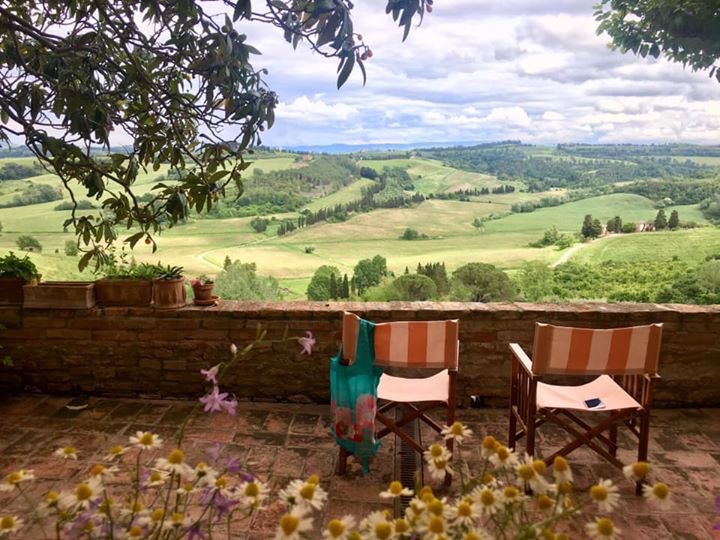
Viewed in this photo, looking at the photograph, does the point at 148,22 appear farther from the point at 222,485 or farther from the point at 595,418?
the point at 595,418

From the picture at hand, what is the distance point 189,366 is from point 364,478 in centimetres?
163

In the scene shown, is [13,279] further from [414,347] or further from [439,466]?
[439,466]

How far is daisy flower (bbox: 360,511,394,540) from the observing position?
33.1 inches

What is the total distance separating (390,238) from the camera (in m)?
5.21

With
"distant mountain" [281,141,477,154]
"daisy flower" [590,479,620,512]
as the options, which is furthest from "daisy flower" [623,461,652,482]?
"distant mountain" [281,141,477,154]

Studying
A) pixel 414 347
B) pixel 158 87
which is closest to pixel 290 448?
pixel 414 347

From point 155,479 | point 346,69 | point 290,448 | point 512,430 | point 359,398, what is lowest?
point 290,448

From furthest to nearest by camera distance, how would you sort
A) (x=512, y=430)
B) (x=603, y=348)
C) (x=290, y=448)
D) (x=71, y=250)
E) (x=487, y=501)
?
(x=71, y=250) → (x=290, y=448) → (x=512, y=430) → (x=603, y=348) → (x=487, y=501)

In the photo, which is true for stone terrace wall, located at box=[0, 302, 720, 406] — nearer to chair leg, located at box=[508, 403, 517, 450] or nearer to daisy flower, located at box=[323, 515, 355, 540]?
chair leg, located at box=[508, 403, 517, 450]

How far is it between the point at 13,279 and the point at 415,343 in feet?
9.92

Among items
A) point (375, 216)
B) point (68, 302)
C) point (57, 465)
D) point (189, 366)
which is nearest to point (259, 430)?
point (189, 366)

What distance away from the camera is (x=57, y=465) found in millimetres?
2859

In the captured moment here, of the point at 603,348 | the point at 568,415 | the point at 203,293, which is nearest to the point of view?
the point at 603,348

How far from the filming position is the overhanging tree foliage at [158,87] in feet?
6.83
